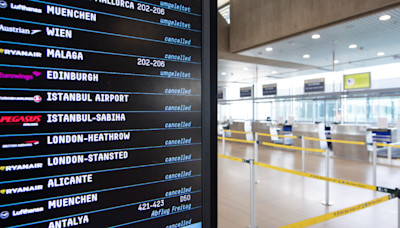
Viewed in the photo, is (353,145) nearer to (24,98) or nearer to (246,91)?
(24,98)

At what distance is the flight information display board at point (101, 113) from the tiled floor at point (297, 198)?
284 centimetres

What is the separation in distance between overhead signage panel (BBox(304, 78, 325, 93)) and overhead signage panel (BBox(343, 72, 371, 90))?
134 cm

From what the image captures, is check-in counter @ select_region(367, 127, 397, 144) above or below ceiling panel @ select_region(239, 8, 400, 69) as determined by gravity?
below

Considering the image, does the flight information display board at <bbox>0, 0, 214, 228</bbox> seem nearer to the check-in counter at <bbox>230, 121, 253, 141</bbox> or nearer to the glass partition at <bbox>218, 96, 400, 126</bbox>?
the check-in counter at <bbox>230, 121, 253, 141</bbox>

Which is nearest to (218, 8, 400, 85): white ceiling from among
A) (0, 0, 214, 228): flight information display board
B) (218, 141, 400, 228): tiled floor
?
(218, 141, 400, 228): tiled floor

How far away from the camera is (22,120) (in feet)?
2.72

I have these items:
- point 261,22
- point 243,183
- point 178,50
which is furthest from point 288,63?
point 178,50

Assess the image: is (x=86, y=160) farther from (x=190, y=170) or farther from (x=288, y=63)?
(x=288, y=63)

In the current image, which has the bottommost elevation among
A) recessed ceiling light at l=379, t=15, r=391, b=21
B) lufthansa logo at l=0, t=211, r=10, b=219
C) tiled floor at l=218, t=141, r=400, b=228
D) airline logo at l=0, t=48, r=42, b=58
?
tiled floor at l=218, t=141, r=400, b=228

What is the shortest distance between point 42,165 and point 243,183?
5.27 m

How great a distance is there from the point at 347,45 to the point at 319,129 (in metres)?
3.39

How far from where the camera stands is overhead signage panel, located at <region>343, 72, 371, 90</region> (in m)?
11.1

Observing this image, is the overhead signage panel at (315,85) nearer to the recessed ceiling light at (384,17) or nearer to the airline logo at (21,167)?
the recessed ceiling light at (384,17)

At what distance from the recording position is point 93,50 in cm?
96
